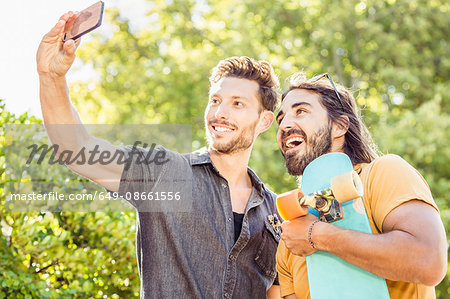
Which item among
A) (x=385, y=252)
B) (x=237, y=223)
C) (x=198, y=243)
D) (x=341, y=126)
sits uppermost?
(x=341, y=126)

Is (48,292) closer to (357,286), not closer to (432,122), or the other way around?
(357,286)

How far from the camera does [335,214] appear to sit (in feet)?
6.50

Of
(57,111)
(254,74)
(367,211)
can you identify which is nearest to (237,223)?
(367,211)

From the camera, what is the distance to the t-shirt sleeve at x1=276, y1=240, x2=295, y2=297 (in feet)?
7.52

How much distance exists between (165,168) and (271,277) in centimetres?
85

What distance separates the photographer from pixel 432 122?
8.12m

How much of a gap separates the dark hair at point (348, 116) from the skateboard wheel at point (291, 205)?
52 cm

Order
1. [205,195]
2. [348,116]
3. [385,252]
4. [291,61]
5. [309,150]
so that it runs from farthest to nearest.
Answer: [291,61] < [205,195] < [348,116] < [309,150] < [385,252]

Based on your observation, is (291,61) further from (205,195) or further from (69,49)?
(69,49)

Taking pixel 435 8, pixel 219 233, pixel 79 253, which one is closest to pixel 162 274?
pixel 219 233

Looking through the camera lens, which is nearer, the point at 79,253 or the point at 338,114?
the point at 338,114

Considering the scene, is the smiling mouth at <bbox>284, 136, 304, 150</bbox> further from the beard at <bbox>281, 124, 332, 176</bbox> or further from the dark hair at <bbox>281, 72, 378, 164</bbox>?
the dark hair at <bbox>281, 72, 378, 164</bbox>

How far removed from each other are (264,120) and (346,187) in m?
1.35

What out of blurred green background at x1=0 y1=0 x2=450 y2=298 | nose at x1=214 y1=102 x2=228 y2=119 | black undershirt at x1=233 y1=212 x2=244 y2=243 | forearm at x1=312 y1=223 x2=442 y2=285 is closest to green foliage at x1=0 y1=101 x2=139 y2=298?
black undershirt at x1=233 y1=212 x2=244 y2=243
